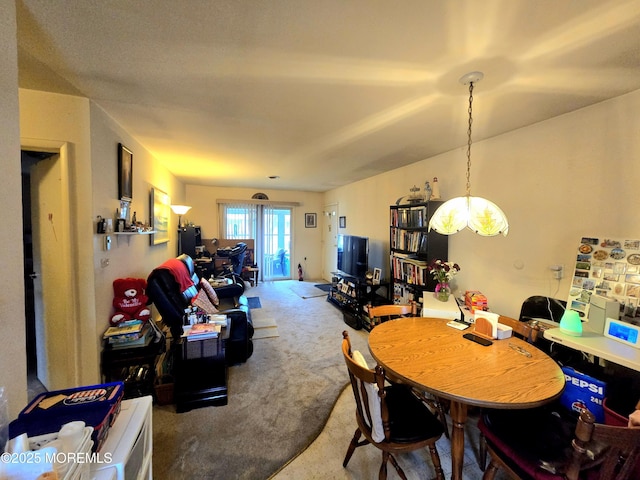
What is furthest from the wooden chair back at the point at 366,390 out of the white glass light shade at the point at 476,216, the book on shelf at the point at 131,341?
the book on shelf at the point at 131,341

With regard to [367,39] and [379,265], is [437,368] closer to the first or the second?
[367,39]

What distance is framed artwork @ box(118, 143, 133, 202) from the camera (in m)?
2.36

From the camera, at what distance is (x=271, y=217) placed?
6578mm

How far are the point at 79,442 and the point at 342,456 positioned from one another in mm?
1430

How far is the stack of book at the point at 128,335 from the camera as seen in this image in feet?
6.84

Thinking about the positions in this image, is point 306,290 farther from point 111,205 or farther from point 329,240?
point 111,205

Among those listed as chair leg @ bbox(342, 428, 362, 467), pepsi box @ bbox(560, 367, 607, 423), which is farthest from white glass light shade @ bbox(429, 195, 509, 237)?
chair leg @ bbox(342, 428, 362, 467)

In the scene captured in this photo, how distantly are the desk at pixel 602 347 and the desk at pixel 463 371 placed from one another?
0.77 feet

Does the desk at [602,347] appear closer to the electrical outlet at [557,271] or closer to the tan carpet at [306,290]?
the electrical outlet at [557,271]

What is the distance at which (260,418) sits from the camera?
1948 mm

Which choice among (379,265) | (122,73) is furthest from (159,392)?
(379,265)

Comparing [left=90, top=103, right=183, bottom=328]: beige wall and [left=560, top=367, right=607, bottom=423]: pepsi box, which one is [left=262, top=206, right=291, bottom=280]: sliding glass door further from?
[left=560, top=367, right=607, bottom=423]: pepsi box

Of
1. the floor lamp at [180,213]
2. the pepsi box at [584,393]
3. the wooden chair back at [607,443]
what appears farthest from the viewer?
the floor lamp at [180,213]

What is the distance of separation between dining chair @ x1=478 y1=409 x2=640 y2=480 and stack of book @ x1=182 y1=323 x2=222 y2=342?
1.91m
